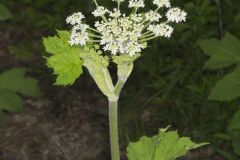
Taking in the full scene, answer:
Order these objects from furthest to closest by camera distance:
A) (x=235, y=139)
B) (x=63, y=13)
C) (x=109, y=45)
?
(x=63, y=13) → (x=235, y=139) → (x=109, y=45)

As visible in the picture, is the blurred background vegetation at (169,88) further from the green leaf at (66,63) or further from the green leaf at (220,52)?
the green leaf at (66,63)

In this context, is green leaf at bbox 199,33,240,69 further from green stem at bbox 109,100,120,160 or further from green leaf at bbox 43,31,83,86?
green leaf at bbox 43,31,83,86

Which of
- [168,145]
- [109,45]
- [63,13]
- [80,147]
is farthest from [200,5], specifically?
[109,45]

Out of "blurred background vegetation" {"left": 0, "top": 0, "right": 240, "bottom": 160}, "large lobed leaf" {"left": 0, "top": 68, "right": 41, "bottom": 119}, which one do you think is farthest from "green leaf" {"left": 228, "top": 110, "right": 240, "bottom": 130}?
"large lobed leaf" {"left": 0, "top": 68, "right": 41, "bottom": 119}

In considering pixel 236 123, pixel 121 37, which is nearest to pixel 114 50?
pixel 121 37

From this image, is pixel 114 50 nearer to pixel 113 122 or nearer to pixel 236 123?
pixel 113 122

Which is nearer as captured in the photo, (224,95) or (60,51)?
(60,51)

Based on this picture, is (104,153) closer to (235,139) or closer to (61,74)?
(235,139)
